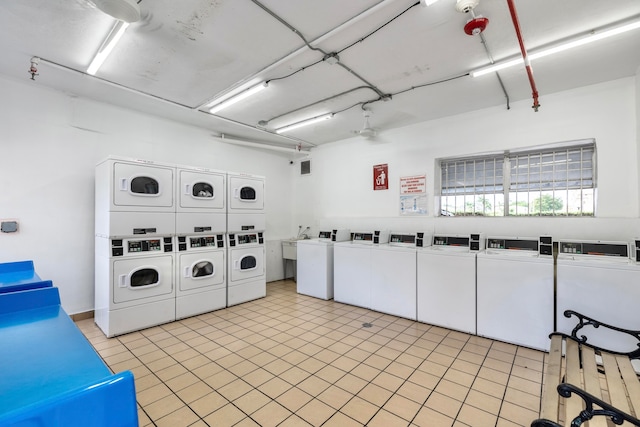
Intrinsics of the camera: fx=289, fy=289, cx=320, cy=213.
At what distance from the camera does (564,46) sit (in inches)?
104

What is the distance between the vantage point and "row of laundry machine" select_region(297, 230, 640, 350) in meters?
2.88

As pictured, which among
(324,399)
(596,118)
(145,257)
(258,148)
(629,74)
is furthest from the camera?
(258,148)

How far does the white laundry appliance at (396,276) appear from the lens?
4.12 metres

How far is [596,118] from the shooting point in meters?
3.51

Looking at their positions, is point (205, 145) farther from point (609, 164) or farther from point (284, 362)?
point (609, 164)

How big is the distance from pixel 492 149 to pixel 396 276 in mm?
2322

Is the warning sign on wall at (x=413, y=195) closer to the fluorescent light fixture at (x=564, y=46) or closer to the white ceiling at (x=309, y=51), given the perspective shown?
the white ceiling at (x=309, y=51)

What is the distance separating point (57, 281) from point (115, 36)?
3245 mm

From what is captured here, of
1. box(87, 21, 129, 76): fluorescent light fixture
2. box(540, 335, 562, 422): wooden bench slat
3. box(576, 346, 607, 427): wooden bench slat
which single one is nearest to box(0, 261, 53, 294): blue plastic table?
box(87, 21, 129, 76): fluorescent light fixture

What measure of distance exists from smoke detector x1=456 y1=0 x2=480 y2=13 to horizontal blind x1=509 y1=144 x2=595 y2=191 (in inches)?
111

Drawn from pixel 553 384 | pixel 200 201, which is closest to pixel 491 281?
pixel 553 384

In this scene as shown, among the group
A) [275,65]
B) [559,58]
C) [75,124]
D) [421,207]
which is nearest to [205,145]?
[75,124]

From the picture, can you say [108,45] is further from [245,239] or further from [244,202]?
[245,239]

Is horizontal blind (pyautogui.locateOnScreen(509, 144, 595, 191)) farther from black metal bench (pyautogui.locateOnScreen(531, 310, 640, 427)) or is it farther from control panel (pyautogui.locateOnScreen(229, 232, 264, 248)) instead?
control panel (pyautogui.locateOnScreen(229, 232, 264, 248))
